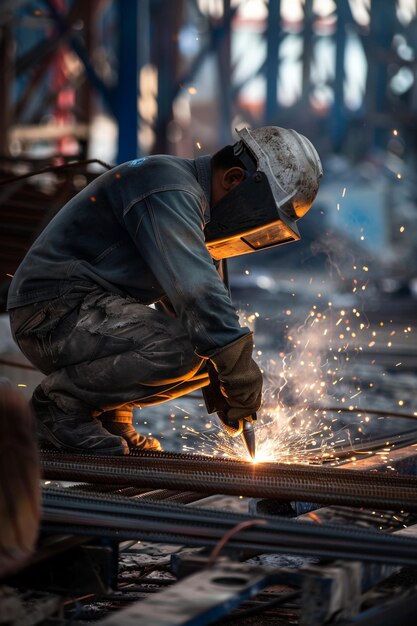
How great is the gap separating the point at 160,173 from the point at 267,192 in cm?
33

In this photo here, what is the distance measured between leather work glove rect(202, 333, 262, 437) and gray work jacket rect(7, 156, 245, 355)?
36mm

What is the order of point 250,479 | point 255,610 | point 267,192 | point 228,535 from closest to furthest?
point 228,535, point 255,610, point 250,479, point 267,192

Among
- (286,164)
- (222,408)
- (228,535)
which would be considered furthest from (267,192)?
(228,535)

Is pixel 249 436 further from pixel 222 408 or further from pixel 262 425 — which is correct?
pixel 262 425

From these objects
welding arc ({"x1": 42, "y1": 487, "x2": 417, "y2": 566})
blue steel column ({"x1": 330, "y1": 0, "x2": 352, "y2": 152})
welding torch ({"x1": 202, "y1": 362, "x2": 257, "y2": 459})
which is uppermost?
welding arc ({"x1": 42, "y1": 487, "x2": 417, "y2": 566})

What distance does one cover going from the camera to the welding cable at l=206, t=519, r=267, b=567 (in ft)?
7.64

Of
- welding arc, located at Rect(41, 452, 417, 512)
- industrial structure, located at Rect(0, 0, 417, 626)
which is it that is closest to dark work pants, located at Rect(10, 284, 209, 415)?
industrial structure, located at Rect(0, 0, 417, 626)

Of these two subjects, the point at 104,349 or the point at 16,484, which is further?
the point at 104,349

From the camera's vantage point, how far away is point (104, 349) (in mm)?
3561

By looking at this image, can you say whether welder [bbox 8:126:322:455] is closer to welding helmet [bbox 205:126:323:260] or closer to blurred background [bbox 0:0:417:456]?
welding helmet [bbox 205:126:323:260]

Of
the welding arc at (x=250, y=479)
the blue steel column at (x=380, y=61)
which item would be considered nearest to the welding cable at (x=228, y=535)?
the welding arc at (x=250, y=479)

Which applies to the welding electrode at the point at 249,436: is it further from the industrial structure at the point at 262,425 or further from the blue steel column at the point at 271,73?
the blue steel column at the point at 271,73

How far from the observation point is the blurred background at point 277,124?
7770 millimetres

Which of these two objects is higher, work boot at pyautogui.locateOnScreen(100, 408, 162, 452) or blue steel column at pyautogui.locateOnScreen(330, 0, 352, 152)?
work boot at pyautogui.locateOnScreen(100, 408, 162, 452)
